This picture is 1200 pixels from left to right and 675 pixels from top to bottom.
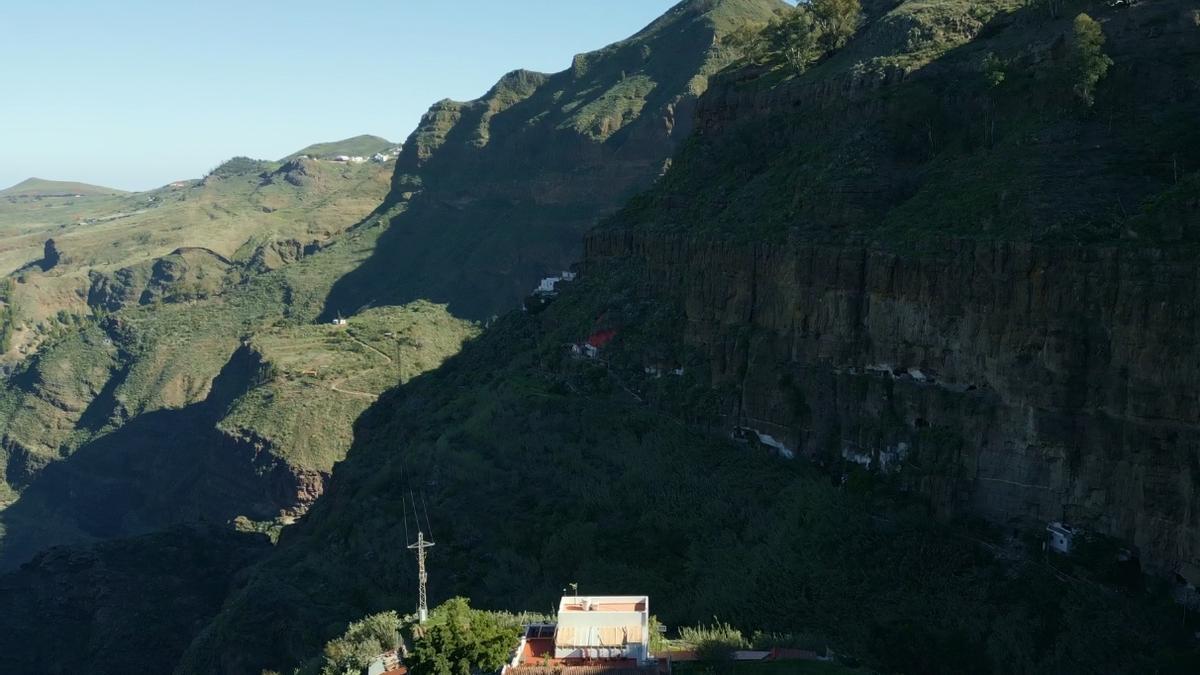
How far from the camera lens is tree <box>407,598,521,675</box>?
1325 inches

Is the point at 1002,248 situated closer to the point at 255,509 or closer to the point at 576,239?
the point at 255,509

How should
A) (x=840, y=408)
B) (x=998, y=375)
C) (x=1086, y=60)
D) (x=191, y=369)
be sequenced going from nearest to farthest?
(x=998, y=375) < (x=1086, y=60) < (x=840, y=408) < (x=191, y=369)

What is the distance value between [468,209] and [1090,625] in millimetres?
113481

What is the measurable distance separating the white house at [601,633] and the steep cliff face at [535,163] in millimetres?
77013

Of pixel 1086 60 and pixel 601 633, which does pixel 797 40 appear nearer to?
pixel 1086 60

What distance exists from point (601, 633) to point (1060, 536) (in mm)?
12808

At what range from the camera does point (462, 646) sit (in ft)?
111

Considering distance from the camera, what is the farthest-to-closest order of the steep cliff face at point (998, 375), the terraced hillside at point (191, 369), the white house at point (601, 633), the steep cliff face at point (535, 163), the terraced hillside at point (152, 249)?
the terraced hillside at point (152, 249) → the steep cliff face at point (535, 163) → the terraced hillside at point (191, 369) → the white house at point (601, 633) → the steep cliff face at point (998, 375)

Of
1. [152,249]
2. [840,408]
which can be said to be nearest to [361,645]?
[840,408]

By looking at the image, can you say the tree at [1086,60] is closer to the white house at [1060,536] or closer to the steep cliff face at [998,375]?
the steep cliff face at [998,375]

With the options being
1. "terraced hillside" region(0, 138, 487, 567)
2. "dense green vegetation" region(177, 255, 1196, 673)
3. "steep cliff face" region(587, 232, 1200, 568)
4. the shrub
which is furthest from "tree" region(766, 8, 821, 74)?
"terraced hillside" region(0, 138, 487, 567)

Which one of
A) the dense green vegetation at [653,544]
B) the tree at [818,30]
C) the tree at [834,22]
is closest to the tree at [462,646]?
the dense green vegetation at [653,544]

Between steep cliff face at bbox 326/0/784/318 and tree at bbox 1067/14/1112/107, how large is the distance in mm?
67600

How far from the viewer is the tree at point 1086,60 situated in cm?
4109
